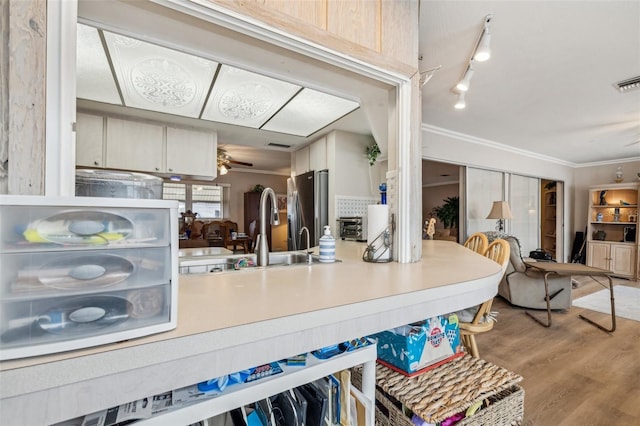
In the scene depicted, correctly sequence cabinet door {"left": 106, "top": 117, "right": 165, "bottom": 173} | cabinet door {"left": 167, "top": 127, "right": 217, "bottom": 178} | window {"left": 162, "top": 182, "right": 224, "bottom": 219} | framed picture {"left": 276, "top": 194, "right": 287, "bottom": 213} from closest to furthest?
1. cabinet door {"left": 106, "top": 117, "right": 165, "bottom": 173}
2. cabinet door {"left": 167, "top": 127, "right": 217, "bottom": 178}
3. window {"left": 162, "top": 182, "right": 224, "bottom": 219}
4. framed picture {"left": 276, "top": 194, "right": 287, "bottom": 213}

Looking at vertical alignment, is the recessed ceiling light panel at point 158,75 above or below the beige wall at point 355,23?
above

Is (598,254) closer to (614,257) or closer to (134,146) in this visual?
(614,257)

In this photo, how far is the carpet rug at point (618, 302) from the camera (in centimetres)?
354

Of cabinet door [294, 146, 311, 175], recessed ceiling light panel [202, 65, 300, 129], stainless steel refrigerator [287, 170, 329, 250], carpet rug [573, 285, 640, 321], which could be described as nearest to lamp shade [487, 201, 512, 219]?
carpet rug [573, 285, 640, 321]

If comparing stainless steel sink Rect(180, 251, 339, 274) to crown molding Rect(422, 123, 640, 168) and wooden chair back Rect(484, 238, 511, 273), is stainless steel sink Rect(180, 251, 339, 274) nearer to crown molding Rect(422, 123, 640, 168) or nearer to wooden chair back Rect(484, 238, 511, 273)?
wooden chair back Rect(484, 238, 511, 273)

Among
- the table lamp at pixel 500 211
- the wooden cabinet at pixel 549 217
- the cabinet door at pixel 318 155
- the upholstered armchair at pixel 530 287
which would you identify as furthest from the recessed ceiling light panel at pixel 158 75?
the wooden cabinet at pixel 549 217

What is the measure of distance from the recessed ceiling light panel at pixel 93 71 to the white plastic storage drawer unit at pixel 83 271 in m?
1.51

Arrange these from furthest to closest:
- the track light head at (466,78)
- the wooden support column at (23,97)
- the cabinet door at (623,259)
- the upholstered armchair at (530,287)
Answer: the cabinet door at (623,259), the upholstered armchair at (530,287), the track light head at (466,78), the wooden support column at (23,97)

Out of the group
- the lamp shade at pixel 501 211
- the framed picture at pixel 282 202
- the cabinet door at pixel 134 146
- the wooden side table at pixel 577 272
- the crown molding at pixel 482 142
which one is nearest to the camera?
the cabinet door at pixel 134 146

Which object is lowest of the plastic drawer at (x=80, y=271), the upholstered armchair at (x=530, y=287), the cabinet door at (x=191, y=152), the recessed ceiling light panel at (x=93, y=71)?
the upholstered armchair at (x=530, y=287)

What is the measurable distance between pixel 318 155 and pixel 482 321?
2.99 meters

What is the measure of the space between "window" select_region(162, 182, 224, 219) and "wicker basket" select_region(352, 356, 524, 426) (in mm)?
6430

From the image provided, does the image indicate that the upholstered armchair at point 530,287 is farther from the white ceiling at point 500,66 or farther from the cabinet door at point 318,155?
the cabinet door at point 318,155

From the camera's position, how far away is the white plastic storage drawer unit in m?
0.48
